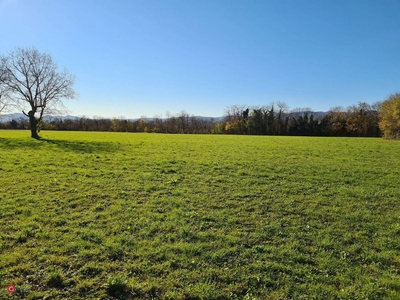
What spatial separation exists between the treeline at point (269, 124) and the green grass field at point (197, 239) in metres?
83.0

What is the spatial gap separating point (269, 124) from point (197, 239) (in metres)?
98.6

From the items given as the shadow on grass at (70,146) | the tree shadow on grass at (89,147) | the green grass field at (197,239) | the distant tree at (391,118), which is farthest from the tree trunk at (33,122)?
the distant tree at (391,118)

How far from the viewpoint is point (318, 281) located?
4770 millimetres

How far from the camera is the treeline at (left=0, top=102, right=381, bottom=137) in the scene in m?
87.8

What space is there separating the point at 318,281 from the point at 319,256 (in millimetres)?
1039

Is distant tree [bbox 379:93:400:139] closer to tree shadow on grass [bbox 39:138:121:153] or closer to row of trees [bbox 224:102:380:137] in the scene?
row of trees [bbox 224:102:380:137]

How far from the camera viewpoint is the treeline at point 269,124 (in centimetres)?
8781

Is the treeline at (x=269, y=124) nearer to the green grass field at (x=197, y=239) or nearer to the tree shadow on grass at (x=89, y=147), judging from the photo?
the tree shadow on grass at (x=89, y=147)

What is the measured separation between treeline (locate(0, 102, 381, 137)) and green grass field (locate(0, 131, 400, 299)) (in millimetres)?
83015

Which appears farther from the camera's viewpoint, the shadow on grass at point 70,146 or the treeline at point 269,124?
the treeline at point 269,124

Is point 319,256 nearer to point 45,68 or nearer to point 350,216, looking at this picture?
point 350,216

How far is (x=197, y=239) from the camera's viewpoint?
6453mm

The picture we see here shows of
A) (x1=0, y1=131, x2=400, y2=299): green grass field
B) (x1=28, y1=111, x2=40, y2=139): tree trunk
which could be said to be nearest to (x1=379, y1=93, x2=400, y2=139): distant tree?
(x1=0, y1=131, x2=400, y2=299): green grass field

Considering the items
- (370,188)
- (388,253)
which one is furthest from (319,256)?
(370,188)
